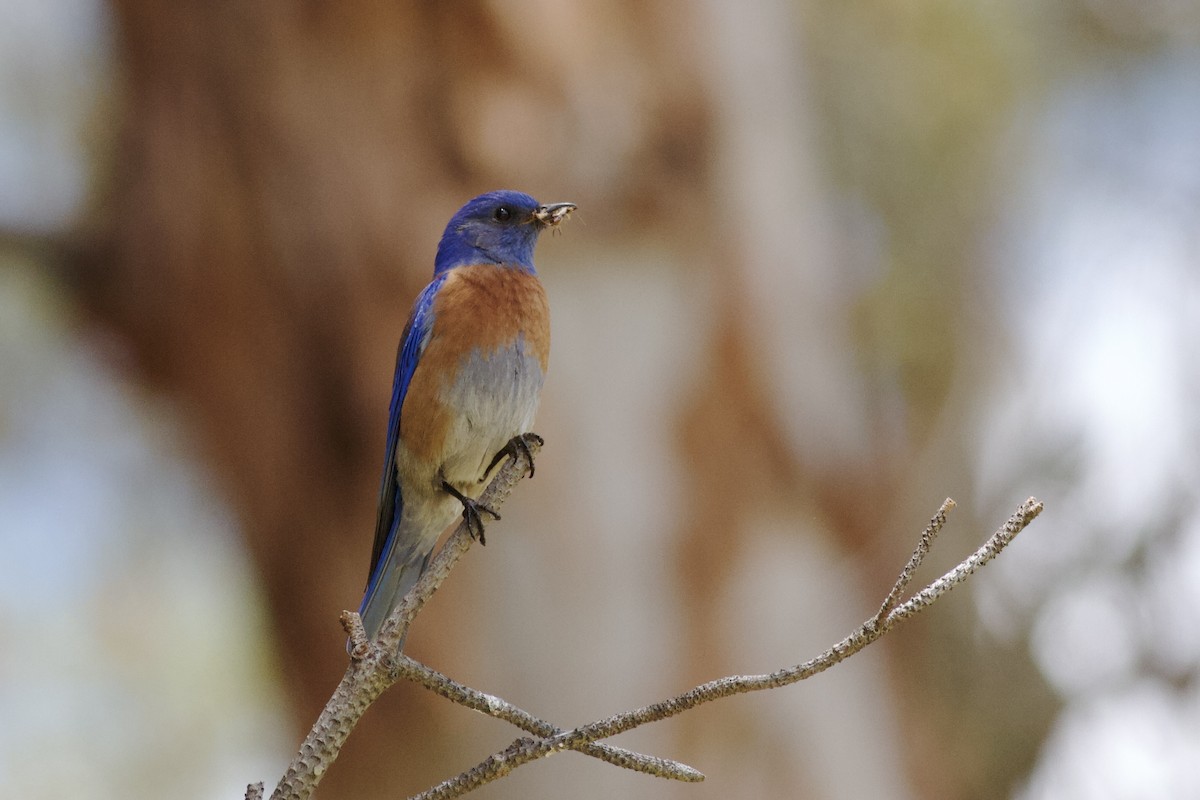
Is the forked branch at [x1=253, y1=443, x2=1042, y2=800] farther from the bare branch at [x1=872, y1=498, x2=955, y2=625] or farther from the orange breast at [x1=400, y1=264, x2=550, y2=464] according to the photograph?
the orange breast at [x1=400, y1=264, x2=550, y2=464]

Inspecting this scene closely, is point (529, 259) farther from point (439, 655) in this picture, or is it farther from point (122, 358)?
point (122, 358)

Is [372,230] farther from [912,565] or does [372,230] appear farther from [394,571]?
[912,565]

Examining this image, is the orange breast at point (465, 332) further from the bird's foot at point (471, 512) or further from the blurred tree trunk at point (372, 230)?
the blurred tree trunk at point (372, 230)

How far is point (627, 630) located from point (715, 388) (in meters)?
1.14

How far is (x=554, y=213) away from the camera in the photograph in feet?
8.75

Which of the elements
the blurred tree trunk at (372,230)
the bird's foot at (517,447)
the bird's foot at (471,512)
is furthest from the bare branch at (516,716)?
the blurred tree trunk at (372,230)

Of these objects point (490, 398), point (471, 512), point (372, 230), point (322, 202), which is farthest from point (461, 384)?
point (322, 202)

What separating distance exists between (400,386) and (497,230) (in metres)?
0.47

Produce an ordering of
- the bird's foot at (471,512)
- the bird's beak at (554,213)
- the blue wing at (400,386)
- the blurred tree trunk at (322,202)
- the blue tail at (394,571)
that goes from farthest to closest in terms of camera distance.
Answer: the blurred tree trunk at (322,202)
the blue wing at (400,386)
the blue tail at (394,571)
the bird's beak at (554,213)
the bird's foot at (471,512)

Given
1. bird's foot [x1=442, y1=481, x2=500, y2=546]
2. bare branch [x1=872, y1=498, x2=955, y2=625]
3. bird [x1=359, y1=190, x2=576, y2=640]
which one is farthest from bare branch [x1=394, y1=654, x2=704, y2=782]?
bird [x1=359, y1=190, x2=576, y2=640]

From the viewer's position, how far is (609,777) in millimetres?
5008

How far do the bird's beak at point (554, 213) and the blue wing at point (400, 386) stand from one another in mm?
381

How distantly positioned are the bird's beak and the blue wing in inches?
15.0

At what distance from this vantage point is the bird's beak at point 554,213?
2561 mm
